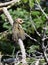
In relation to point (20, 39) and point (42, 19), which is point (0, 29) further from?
point (20, 39)

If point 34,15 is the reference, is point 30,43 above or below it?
below

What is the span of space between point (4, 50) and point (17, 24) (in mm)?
1484

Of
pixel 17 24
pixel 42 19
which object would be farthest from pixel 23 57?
pixel 42 19

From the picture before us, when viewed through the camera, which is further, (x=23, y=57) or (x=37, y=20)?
(x=37, y=20)

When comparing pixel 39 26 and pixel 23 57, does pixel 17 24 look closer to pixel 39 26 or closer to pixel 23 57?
pixel 23 57

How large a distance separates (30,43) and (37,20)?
339 millimetres

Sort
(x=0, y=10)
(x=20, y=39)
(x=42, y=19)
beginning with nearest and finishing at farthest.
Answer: (x=20, y=39) → (x=0, y=10) → (x=42, y=19)

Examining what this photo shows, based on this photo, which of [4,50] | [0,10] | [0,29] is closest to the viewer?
[0,10]

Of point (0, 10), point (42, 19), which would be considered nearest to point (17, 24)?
point (0, 10)

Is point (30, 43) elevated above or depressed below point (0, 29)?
below

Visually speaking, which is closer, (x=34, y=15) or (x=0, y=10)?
(x=0, y=10)

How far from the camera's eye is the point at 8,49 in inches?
112

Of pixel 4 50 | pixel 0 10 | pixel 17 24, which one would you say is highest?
pixel 0 10

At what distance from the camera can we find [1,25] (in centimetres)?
297
